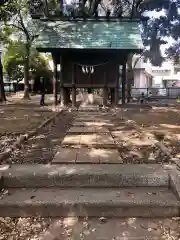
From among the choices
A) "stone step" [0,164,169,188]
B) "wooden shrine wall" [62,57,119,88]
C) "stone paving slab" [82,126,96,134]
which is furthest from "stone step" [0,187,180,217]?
"wooden shrine wall" [62,57,119,88]

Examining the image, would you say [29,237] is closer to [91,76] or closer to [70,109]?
[70,109]

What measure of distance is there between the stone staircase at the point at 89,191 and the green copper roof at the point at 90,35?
12.0 m

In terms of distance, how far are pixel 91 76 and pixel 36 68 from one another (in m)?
24.0

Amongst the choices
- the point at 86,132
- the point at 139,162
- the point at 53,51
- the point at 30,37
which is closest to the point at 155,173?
the point at 139,162

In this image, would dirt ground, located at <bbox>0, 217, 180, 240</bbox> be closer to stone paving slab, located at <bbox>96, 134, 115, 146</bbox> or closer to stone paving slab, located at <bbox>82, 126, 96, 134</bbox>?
stone paving slab, located at <bbox>96, 134, 115, 146</bbox>

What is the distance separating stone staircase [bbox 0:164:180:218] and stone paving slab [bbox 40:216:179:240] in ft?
0.35

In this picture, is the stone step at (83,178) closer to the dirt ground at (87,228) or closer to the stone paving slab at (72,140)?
the dirt ground at (87,228)

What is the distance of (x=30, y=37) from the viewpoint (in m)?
29.1

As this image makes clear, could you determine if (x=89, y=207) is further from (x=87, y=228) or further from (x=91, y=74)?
(x=91, y=74)

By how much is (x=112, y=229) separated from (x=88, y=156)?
7.69 feet

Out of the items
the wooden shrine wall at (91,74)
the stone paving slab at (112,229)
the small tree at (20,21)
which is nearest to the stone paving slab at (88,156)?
the stone paving slab at (112,229)

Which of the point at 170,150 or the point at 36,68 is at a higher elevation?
the point at 36,68

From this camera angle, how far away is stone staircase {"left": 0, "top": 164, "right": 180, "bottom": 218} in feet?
Result: 13.2

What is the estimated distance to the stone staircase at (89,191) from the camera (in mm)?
4027
